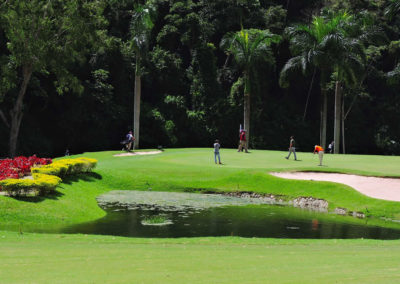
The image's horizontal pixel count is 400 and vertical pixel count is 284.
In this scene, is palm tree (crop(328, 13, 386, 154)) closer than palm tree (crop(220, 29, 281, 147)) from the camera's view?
Yes

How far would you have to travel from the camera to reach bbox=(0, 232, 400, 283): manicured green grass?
948 cm

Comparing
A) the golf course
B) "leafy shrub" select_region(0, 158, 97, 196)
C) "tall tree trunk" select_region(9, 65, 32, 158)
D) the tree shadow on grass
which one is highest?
"tall tree trunk" select_region(9, 65, 32, 158)

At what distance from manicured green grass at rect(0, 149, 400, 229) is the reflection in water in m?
1.78

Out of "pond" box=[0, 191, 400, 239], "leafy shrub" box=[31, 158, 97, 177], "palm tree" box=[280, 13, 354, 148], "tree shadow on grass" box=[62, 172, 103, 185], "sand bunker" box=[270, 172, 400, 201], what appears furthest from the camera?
"palm tree" box=[280, 13, 354, 148]

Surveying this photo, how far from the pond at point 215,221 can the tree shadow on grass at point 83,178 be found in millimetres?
2303

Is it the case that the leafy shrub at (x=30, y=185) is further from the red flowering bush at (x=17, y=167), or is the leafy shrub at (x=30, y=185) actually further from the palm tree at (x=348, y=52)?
the palm tree at (x=348, y=52)

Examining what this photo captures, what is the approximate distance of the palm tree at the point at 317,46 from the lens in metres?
53.6

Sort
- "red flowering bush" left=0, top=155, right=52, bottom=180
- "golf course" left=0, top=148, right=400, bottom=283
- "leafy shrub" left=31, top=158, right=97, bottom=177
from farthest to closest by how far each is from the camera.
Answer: "leafy shrub" left=31, top=158, right=97, bottom=177, "red flowering bush" left=0, top=155, right=52, bottom=180, "golf course" left=0, top=148, right=400, bottom=283

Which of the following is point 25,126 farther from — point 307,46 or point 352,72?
point 352,72

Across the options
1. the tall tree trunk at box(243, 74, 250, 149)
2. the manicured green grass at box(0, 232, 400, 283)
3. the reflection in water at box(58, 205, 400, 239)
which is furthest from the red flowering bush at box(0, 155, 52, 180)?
the tall tree trunk at box(243, 74, 250, 149)

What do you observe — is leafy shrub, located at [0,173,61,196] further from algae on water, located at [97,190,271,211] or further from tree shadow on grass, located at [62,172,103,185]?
tree shadow on grass, located at [62,172,103,185]

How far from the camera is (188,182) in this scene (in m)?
32.4

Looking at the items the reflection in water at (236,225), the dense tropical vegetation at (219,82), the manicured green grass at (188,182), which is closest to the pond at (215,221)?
the reflection in water at (236,225)

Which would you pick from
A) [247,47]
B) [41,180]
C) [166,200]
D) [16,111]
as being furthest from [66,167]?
[247,47]
